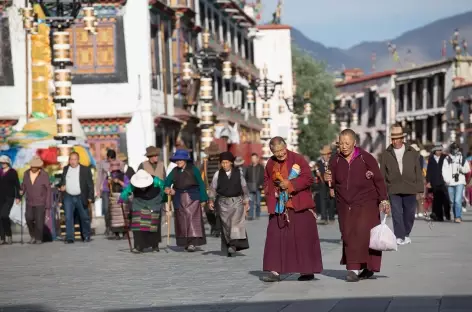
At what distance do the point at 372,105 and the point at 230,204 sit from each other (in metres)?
82.0

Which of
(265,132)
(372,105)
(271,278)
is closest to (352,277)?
(271,278)

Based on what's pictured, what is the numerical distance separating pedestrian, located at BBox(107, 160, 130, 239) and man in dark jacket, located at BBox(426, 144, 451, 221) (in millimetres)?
7274

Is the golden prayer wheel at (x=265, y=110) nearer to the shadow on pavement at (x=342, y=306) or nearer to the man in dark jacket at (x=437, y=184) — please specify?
the man in dark jacket at (x=437, y=184)

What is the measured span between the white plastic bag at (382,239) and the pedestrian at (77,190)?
11157mm

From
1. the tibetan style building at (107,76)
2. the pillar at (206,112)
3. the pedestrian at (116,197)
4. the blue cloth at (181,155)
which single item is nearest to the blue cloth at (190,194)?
the blue cloth at (181,155)

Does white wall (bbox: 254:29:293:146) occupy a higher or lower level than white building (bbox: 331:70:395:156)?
higher

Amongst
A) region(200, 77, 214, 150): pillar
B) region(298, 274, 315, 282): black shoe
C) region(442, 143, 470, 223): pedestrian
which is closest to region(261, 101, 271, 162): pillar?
region(200, 77, 214, 150): pillar

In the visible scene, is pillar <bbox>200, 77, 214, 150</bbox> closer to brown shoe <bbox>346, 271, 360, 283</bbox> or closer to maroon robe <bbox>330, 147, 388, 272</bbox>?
maroon robe <bbox>330, 147, 388, 272</bbox>

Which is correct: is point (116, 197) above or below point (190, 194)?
below

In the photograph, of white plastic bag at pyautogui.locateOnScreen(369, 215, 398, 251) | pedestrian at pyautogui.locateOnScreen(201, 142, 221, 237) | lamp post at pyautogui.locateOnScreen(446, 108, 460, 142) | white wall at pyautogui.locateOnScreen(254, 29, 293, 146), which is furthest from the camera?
white wall at pyautogui.locateOnScreen(254, 29, 293, 146)

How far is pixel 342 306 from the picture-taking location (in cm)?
1100

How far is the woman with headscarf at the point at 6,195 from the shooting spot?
23.9 metres

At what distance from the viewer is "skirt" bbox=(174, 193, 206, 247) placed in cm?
1930

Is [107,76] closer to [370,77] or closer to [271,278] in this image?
[271,278]
